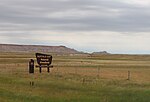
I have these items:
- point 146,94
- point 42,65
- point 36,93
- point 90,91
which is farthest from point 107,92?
point 42,65

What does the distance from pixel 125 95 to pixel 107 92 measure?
7.74 ft

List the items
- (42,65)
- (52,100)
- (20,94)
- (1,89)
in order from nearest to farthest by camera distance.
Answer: (52,100) < (20,94) < (1,89) < (42,65)

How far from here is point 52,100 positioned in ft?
74.3

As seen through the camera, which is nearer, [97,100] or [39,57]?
[97,100]

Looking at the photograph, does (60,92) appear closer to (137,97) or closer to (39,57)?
(137,97)

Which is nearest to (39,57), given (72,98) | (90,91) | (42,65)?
(42,65)

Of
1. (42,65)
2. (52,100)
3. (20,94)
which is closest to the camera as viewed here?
(52,100)

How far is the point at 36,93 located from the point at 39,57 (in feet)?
92.2

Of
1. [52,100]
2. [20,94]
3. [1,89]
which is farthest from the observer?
[1,89]

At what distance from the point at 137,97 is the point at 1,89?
8901 millimetres

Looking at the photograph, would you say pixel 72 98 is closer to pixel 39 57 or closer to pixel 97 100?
pixel 97 100

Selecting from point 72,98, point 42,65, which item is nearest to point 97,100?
point 72,98

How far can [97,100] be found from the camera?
23.0 metres

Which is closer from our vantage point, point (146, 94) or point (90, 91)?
point (146, 94)
